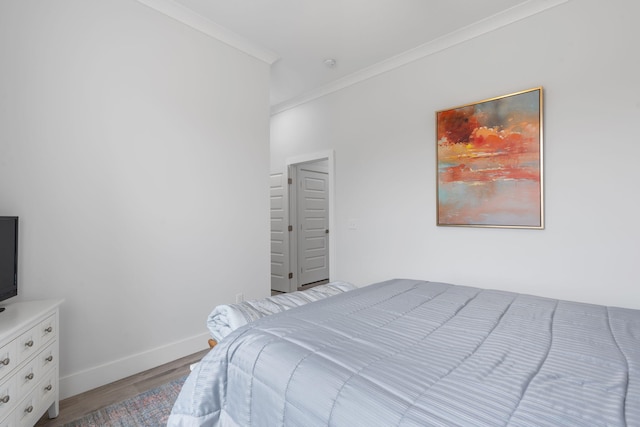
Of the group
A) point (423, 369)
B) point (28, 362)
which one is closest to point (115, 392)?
point (28, 362)

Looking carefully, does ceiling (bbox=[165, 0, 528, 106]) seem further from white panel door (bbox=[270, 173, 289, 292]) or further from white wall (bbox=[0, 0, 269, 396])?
white panel door (bbox=[270, 173, 289, 292])

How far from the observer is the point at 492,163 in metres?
2.63

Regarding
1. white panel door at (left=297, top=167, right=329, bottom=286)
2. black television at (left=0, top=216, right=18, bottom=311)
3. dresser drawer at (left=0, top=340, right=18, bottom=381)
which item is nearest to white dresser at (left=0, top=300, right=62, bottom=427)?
dresser drawer at (left=0, top=340, right=18, bottom=381)

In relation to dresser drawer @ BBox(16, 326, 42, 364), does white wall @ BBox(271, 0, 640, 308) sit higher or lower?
higher

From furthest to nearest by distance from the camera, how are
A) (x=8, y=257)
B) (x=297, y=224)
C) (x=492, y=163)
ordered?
(x=297, y=224)
(x=492, y=163)
(x=8, y=257)

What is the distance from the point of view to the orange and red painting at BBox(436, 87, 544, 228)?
7.96 ft

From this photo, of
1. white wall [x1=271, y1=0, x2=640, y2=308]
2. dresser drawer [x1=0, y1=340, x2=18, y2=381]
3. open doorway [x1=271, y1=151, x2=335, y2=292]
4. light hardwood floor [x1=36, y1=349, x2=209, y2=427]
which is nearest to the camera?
dresser drawer [x1=0, y1=340, x2=18, y2=381]

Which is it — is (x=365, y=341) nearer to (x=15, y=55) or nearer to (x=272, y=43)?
(x=15, y=55)

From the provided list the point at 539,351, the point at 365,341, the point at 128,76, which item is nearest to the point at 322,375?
the point at 365,341

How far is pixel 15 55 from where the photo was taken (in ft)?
5.99

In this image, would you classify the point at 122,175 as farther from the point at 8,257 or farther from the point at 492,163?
the point at 492,163

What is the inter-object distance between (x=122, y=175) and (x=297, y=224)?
2.71 meters

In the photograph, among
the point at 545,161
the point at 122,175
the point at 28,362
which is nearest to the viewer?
the point at 28,362

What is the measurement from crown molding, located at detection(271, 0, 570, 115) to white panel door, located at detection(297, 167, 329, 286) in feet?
4.12
